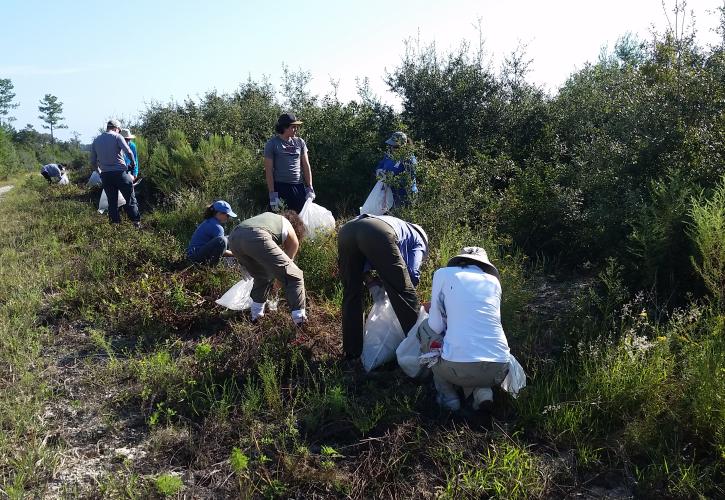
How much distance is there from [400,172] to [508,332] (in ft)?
9.12

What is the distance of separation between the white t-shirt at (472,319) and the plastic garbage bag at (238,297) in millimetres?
2221

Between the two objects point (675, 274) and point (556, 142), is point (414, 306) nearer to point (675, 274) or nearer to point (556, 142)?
point (675, 274)

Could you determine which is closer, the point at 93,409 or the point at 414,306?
the point at 93,409

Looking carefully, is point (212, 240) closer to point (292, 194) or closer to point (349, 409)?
point (292, 194)

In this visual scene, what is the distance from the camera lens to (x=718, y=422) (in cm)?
280

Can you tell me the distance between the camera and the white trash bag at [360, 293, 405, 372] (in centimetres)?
388

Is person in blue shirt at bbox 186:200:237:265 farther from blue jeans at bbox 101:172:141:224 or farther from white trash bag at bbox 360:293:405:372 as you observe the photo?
blue jeans at bbox 101:172:141:224

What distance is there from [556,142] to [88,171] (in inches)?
596

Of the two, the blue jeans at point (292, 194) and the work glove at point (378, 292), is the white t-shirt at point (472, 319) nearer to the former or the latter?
the work glove at point (378, 292)

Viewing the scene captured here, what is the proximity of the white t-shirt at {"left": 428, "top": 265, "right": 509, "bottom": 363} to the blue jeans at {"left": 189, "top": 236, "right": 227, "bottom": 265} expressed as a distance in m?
3.26

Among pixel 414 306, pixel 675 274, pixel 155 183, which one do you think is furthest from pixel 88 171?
pixel 675 274

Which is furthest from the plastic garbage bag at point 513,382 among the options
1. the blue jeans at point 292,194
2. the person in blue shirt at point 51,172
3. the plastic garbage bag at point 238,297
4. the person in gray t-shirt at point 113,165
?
the person in blue shirt at point 51,172

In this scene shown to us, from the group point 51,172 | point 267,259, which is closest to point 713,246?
point 267,259

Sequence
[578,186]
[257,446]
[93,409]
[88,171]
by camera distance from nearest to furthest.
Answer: [257,446], [93,409], [578,186], [88,171]
